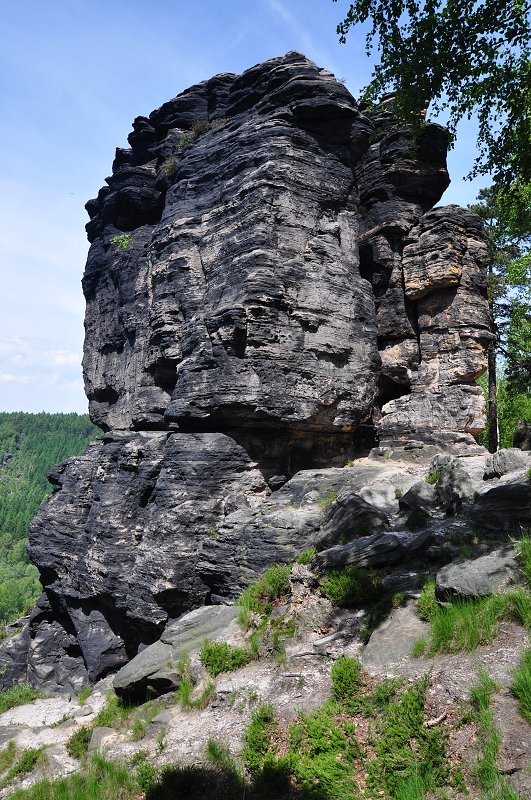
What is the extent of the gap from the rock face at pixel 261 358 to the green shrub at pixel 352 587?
280 cm

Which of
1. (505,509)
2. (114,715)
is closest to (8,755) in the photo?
(114,715)

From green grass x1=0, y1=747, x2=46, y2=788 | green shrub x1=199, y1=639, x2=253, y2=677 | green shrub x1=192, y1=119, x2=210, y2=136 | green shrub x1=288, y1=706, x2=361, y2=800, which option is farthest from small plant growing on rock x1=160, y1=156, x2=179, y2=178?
green shrub x1=288, y1=706, x2=361, y2=800

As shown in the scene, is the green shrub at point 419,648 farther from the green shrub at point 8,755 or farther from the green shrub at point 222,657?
the green shrub at point 8,755

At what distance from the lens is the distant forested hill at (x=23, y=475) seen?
78375 mm

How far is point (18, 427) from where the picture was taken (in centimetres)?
19025

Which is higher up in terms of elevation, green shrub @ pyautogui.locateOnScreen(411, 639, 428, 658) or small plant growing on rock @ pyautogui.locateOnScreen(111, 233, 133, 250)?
small plant growing on rock @ pyautogui.locateOnScreen(111, 233, 133, 250)

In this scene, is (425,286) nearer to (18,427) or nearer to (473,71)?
(473,71)

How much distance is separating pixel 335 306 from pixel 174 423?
6.86 meters

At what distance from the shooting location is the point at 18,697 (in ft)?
64.2

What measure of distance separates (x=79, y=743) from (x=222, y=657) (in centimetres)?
301

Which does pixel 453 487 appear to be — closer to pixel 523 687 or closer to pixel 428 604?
pixel 428 604

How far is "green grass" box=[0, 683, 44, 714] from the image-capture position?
19.2m

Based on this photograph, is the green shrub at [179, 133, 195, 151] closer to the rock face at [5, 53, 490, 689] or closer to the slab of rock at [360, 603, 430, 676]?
the rock face at [5, 53, 490, 689]

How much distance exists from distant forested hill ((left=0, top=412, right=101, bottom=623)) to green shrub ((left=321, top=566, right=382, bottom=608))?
7120 cm
